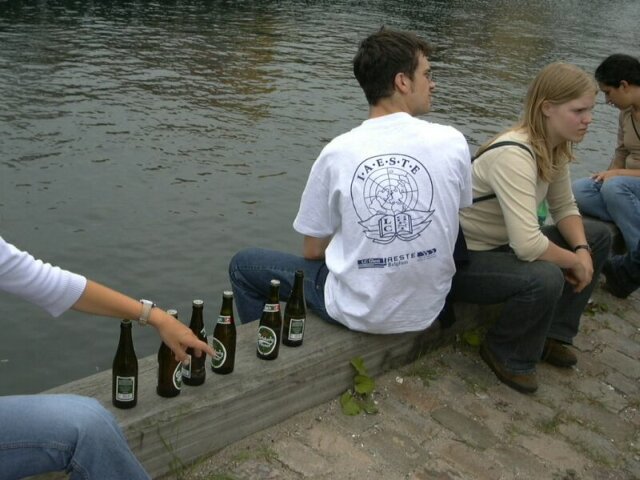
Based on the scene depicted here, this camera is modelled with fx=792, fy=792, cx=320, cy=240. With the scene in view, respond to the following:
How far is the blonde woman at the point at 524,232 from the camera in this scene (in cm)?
437

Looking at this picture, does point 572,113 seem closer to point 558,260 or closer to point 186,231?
point 558,260

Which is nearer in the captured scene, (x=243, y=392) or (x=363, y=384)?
(x=243, y=392)

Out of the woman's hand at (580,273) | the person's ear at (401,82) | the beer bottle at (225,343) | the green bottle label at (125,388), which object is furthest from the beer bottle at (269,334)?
the woman's hand at (580,273)

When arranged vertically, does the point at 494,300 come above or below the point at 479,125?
above

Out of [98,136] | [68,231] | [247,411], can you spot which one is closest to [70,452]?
[247,411]

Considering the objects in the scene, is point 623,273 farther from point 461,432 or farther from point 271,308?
point 271,308

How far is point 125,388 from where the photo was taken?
3.37m

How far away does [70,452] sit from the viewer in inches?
104

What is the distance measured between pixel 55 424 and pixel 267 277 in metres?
2.03

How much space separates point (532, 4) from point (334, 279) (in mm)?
39978

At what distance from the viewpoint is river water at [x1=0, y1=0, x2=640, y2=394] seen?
27.1 ft

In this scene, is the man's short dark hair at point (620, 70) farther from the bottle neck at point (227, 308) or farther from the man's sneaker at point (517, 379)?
the bottle neck at point (227, 308)

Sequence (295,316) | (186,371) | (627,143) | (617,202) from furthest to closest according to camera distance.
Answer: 1. (627,143)
2. (617,202)
3. (295,316)
4. (186,371)

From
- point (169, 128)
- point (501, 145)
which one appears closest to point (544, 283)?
point (501, 145)
